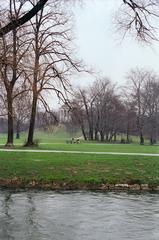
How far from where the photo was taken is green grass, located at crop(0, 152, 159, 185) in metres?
26.1

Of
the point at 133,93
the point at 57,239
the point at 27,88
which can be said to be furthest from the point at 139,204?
the point at 133,93

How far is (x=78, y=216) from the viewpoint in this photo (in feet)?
54.4

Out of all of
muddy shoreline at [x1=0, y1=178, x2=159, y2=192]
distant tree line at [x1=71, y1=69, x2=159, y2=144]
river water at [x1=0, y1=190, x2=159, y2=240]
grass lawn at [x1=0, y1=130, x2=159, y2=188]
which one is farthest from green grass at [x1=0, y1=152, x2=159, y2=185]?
distant tree line at [x1=71, y1=69, x2=159, y2=144]

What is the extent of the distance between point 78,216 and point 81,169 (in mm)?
11401

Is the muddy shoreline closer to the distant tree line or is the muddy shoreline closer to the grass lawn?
the grass lawn

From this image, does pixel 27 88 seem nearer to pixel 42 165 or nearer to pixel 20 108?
pixel 20 108

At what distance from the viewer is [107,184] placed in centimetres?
2539

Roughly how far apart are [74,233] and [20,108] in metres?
27.0

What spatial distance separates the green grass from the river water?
338 centimetres

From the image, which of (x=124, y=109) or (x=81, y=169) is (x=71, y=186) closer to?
(x=81, y=169)

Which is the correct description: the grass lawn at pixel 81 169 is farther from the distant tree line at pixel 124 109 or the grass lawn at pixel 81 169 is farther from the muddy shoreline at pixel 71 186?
the distant tree line at pixel 124 109

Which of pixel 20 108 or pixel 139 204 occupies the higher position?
pixel 20 108

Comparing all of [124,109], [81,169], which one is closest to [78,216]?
[81,169]

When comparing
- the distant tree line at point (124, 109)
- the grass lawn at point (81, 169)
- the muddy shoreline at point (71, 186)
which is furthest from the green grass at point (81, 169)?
the distant tree line at point (124, 109)
